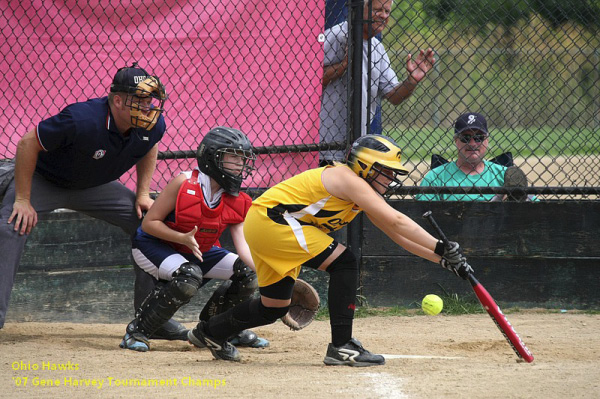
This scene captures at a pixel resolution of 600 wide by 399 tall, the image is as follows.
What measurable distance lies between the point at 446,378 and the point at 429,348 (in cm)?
114

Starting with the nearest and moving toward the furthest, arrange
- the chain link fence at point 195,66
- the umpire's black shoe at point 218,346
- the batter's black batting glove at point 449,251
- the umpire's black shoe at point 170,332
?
1. the batter's black batting glove at point 449,251
2. the umpire's black shoe at point 218,346
3. the umpire's black shoe at point 170,332
4. the chain link fence at point 195,66

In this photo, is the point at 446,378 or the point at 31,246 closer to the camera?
the point at 446,378

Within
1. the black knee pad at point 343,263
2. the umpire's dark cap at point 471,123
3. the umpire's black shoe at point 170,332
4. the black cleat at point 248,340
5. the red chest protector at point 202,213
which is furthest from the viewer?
the umpire's dark cap at point 471,123

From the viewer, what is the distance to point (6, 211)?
5039 millimetres

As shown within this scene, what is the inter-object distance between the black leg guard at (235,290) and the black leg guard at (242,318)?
0.32 meters

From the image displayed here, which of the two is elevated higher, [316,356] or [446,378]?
[446,378]

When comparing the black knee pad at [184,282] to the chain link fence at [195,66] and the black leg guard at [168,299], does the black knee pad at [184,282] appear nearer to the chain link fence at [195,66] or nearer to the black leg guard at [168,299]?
the black leg guard at [168,299]

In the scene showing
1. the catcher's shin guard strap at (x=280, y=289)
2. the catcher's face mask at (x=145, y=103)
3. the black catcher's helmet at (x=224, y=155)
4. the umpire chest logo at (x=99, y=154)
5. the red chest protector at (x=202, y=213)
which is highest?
the catcher's face mask at (x=145, y=103)

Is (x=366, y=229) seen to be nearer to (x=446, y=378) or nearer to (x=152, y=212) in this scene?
(x=152, y=212)

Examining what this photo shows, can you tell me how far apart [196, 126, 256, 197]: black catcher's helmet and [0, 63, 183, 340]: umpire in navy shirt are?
46cm

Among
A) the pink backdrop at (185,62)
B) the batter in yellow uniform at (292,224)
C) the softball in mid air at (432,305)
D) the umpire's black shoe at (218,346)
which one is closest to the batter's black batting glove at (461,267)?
the batter in yellow uniform at (292,224)

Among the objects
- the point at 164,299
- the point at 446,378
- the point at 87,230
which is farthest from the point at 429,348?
the point at 87,230

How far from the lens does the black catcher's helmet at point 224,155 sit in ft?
15.8

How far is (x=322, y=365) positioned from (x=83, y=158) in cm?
195
